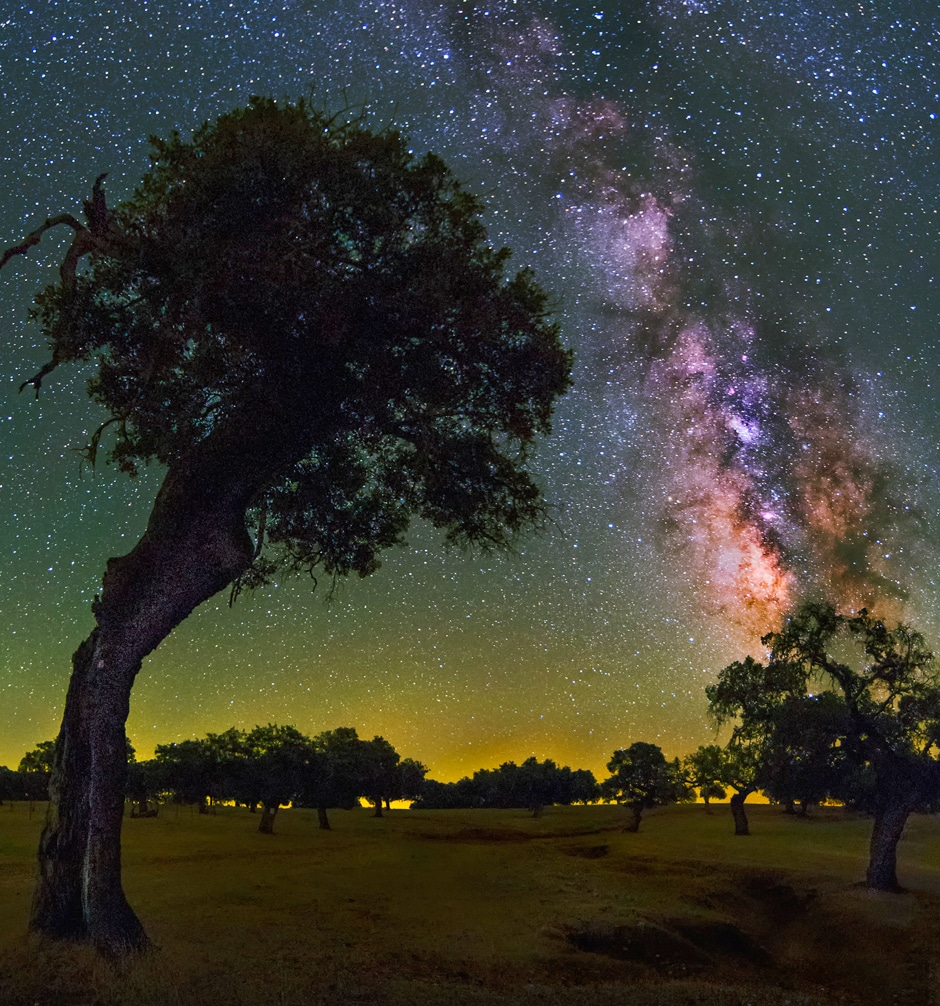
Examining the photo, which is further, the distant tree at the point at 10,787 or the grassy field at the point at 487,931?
the distant tree at the point at 10,787

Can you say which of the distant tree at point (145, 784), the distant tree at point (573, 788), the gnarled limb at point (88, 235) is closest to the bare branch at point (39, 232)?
the gnarled limb at point (88, 235)

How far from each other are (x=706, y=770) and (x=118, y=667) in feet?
246

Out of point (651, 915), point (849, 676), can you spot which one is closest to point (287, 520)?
point (651, 915)

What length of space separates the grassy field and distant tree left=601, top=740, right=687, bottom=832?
32.8 meters

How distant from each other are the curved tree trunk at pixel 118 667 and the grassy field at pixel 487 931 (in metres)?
0.84

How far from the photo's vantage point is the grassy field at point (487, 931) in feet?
41.6

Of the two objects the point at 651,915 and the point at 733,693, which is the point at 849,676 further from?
the point at 651,915

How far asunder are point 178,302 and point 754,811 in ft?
309

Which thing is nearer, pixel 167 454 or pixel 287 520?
pixel 167 454

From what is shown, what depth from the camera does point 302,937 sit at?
17.0 metres

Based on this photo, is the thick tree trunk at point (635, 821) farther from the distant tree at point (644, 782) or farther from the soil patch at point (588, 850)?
the soil patch at point (588, 850)

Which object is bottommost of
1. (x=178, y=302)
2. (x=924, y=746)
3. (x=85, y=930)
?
(x=85, y=930)

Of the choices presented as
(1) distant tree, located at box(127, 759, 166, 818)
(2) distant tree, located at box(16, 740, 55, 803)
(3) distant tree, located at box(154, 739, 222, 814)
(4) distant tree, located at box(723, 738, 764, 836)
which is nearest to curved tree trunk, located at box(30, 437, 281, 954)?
(4) distant tree, located at box(723, 738, 764, 836)

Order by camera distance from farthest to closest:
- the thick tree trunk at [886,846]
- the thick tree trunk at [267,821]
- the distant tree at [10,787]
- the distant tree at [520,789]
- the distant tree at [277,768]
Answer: the distant tree at [520,789] < the distant tree at [10,787] < the distant tree at [277,768] < the thick tree trunk at [267,821] < the thick tree trunk at [886,846]
